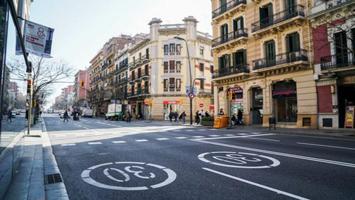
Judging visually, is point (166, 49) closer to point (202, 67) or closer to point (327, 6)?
point (202, 67)

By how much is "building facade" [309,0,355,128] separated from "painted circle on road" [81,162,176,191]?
16.3m

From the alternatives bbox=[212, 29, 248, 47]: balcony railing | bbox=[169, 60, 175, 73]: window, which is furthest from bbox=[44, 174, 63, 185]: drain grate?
bbox=[169, 60, 175, 73]: window

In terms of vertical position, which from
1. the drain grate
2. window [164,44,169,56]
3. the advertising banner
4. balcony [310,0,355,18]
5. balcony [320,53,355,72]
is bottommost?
the drain grate

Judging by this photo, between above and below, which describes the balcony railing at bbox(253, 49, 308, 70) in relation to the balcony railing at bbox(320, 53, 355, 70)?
above

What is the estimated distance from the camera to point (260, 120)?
2591cm

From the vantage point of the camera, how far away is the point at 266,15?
25.7 metres

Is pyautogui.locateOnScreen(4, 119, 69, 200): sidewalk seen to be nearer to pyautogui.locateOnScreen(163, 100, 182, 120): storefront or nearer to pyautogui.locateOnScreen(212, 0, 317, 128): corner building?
pyautogui.locateOnScreen(212, 0, 317, 128): corner building

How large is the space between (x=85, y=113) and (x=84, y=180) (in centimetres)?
6373

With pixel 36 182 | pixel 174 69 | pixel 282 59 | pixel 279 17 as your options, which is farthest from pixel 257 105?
pixel 36 182

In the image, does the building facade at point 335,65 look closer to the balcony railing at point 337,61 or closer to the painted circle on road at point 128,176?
the balcony railing at point 337,61

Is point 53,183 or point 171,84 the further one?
point 171,84

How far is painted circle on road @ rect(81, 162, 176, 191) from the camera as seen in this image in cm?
509

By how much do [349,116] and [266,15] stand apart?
12.7m

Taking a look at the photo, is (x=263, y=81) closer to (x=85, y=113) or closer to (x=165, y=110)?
(x=165, y=110)
